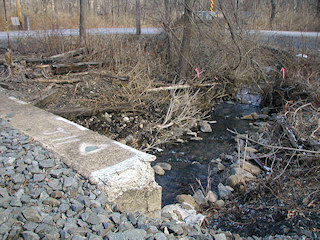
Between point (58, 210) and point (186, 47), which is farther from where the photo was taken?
point (186, 47)

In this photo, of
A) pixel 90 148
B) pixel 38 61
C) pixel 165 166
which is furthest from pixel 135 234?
pixel 38 61

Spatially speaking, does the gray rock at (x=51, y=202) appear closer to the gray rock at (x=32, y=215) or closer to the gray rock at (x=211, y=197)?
A: the gray rock at (x=32, y=215)

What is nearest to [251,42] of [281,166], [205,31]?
[205,31]

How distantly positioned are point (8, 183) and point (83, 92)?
5068mm

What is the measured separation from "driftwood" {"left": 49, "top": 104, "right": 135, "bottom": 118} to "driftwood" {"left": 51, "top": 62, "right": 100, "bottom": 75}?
2076 mm

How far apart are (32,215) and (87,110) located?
455cm

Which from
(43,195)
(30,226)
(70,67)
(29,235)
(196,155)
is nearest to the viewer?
(29,235)

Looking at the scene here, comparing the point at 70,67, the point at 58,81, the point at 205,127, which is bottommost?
the point at 205,127

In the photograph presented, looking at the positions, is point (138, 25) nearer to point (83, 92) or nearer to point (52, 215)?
point (83, 92)

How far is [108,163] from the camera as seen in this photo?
10.0ft

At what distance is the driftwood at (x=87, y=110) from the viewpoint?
635cm

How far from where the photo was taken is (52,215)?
235cm

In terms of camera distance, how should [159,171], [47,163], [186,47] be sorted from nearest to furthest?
[47,163]
[159,171]
[186,47]

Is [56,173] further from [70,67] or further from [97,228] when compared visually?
[70,67]
